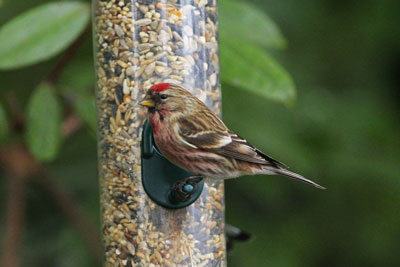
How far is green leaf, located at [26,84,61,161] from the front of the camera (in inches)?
124

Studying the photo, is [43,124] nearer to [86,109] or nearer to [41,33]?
[86,109]

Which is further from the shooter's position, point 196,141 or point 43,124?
point 43,124

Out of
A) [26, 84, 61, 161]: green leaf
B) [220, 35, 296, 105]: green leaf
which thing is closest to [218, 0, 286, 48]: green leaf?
[220, 35, 296, 105]: green leaf

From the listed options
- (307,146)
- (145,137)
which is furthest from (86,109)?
(307,146)

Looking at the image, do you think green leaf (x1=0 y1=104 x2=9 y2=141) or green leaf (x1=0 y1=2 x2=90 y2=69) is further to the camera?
green leaf (x1=0 y1=104 x2=9 y2=141)

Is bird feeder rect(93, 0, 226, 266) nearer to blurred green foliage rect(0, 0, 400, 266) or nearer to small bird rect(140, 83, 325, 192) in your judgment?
small bird rect(140, 83, 325, 192)

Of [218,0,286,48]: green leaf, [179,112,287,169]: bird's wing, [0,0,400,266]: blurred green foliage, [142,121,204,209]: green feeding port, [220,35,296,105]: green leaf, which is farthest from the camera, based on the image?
[0,0,400,266]: blurred green foliage

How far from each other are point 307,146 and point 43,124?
1.72m

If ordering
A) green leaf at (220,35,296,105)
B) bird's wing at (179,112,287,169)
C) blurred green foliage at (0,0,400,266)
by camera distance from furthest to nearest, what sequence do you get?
blurred green foliage at (0,0,400,266) → green leaf at (220,35,296,105) → bird's wing at (179,112,287,169)

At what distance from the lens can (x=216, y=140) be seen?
2.65 m

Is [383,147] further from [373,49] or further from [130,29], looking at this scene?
[130,29]

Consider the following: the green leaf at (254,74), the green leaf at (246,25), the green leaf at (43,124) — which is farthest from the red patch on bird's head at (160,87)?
the green leaf at (43,124)

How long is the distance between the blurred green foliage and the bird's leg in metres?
0.95

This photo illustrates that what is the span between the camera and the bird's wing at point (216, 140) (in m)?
2.63
